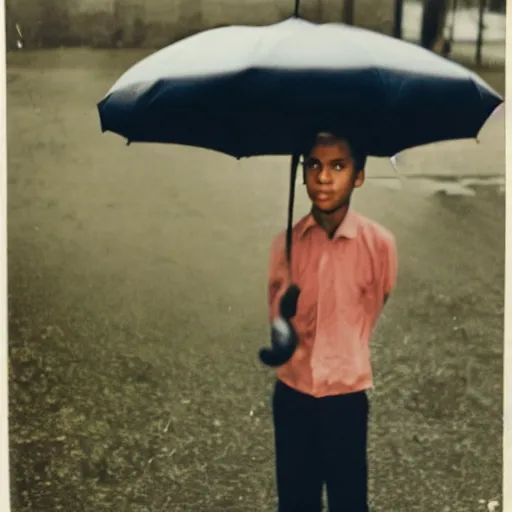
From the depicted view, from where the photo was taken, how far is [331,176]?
2191 mm

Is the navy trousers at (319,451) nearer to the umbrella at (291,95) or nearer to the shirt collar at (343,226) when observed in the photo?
the umbrella at (291,95)

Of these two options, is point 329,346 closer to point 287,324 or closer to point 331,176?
point 287,324

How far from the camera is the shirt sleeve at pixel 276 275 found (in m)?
2.24

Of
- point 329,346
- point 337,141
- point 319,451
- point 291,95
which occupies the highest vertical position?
point 291,95

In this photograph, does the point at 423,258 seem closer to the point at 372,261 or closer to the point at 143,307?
the point at 372,261

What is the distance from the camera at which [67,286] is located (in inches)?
90.4

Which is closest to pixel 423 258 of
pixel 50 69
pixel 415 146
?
pixel 415 146

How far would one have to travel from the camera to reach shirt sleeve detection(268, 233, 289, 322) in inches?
88.1

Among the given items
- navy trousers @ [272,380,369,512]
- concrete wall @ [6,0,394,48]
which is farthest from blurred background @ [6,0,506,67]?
navy trousers @ [272,380,369,512]

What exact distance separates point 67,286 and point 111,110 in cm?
55

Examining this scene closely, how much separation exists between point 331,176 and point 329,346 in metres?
0.48

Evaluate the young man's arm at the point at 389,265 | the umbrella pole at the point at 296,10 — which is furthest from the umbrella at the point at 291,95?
the young man's arm at the point at 389,265

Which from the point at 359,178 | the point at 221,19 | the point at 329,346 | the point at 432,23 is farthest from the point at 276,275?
the point at 432,23

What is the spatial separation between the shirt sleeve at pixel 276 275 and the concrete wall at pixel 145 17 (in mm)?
653
